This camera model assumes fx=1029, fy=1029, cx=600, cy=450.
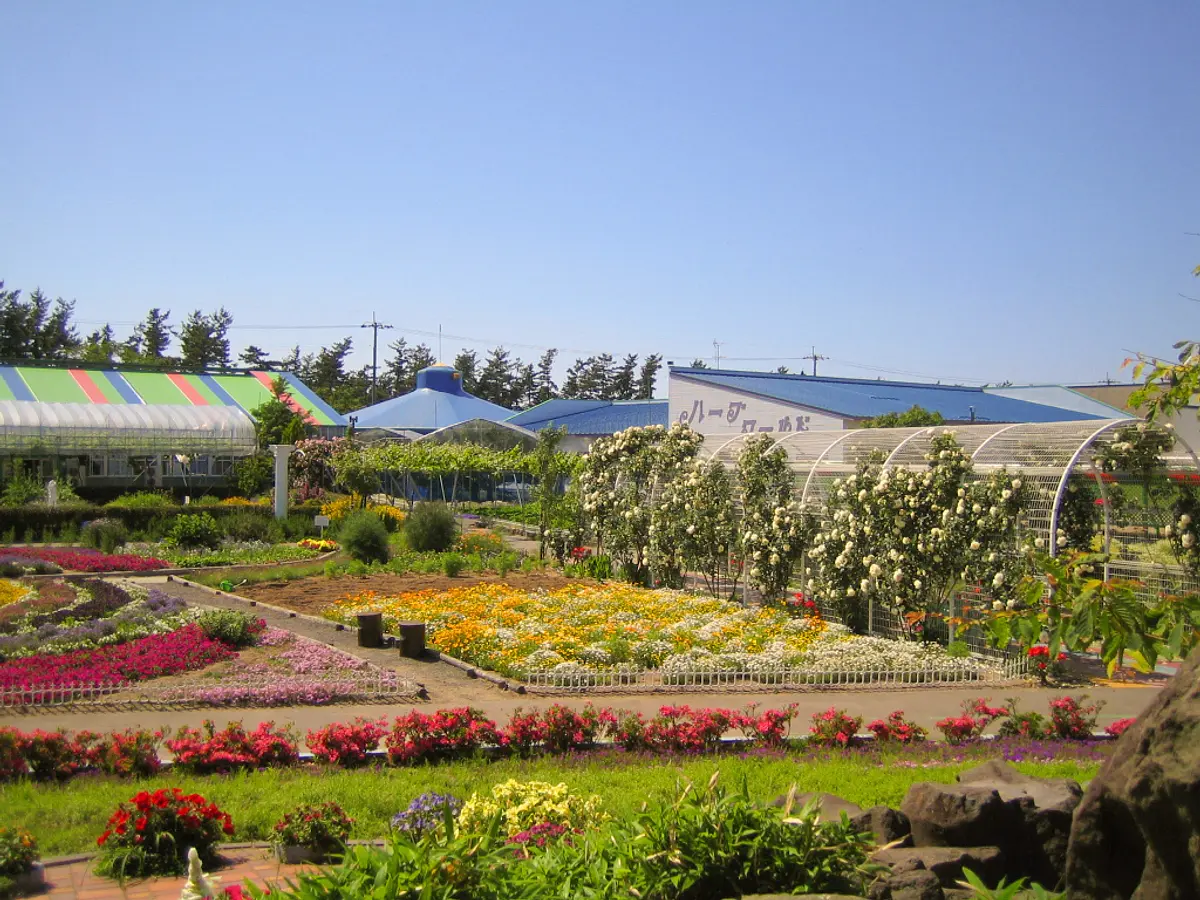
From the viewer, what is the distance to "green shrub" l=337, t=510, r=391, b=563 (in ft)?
73.3

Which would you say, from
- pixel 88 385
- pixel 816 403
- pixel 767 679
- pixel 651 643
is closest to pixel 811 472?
pixel 651 643

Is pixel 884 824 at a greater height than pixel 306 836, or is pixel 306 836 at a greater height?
pixel 884 824

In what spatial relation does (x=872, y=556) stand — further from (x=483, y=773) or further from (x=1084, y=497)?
(x=483, y=773)

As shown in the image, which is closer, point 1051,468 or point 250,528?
point 1051,468

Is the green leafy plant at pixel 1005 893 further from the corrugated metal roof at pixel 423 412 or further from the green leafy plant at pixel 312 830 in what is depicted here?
the corrugated metal roof at pixel 423 412

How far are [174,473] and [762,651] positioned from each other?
29.2m

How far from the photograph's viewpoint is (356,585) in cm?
1891

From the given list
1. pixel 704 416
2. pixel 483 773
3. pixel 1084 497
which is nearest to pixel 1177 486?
pixel 1084 497

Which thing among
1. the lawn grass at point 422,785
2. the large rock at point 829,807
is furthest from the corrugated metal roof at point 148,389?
the large rock at point 829,807

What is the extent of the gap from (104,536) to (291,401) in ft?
63.4

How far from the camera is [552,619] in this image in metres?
14.8

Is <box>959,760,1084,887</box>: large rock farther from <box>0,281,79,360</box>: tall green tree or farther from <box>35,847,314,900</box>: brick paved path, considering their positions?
<box>0,281,79,360</box>: tall green tree

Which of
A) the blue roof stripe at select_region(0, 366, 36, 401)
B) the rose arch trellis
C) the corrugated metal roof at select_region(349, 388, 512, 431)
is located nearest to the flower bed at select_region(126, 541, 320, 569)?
the rose arch trellis

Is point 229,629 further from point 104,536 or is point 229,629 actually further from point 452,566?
point 104,536
